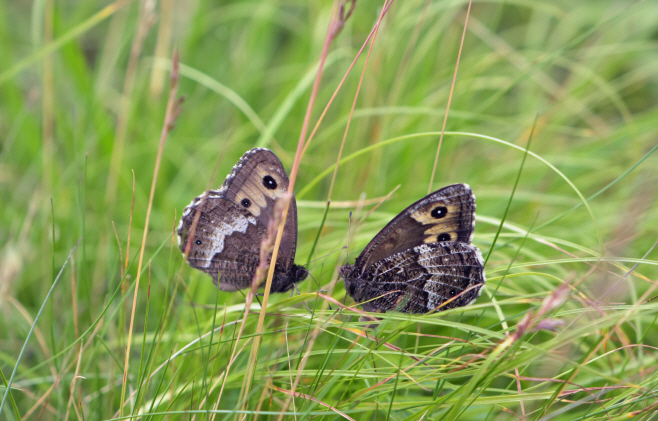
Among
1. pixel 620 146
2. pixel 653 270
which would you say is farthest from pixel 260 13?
pixel 653 270

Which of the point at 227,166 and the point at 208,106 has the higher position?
the point at 208,106

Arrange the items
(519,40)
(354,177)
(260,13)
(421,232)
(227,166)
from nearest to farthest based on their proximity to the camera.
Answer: (421,232), (354,177), (227,166), (260,13), (519,40)

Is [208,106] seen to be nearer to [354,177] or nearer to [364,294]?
[354,177]

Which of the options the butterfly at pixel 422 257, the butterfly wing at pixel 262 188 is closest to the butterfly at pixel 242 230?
the butterfly wing at pixel 262 188

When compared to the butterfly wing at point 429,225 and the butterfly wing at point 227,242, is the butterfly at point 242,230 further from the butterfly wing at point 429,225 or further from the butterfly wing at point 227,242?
the butterfly wing at point 429,225

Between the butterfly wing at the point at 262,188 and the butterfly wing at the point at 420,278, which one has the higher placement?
the butterfly wing at the point at 262,188

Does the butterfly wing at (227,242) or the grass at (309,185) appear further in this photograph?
the butterfly wing at (227,242)
